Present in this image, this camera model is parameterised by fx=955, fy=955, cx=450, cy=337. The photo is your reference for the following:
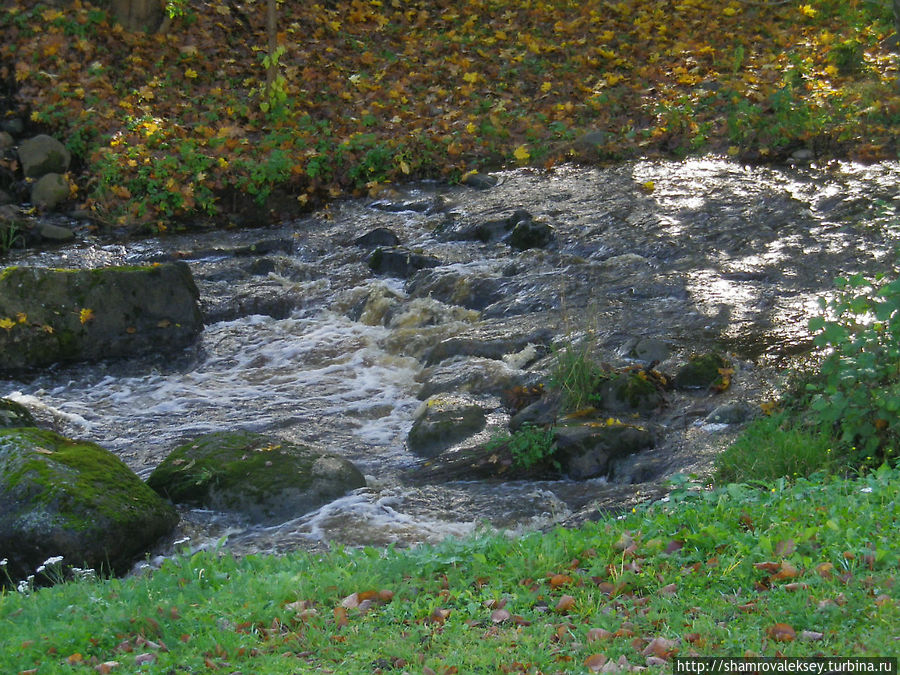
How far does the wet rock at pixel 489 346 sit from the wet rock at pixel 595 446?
1651 mm

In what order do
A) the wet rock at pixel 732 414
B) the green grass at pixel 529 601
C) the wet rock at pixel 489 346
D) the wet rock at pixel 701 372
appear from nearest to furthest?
1. the green grass at pixel 529 601
2. the wet rock at pixel 732 414
3. the wet rock at pixel 701 372
4. the wet rock at pixel 489 346

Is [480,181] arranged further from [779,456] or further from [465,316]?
[779,456]

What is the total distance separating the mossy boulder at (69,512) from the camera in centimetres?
567

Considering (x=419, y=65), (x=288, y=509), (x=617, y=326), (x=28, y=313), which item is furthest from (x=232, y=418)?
(x=419, y=65)

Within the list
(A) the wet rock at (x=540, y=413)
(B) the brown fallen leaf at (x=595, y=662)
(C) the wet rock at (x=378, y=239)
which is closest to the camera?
(B) the brown fallen leaf at (x=595, y=662)

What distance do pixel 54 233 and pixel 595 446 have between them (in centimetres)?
803

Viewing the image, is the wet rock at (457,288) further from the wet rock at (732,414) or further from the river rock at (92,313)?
the wet rock at (732,414)

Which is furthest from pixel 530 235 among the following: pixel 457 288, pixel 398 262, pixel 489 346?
pixel 489 346

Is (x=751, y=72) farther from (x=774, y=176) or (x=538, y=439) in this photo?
(x=538, y=439)

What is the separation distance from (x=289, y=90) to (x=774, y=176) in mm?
7024

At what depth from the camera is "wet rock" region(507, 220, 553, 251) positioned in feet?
35.0

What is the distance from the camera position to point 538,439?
6.68 metres

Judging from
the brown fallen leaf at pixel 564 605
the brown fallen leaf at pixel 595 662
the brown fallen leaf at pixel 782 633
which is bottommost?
the brown fallen leaf at pixel 564 605

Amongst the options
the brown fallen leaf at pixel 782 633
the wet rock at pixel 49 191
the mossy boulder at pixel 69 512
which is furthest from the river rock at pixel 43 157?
the brown fallen leaf at pixel 782 633
